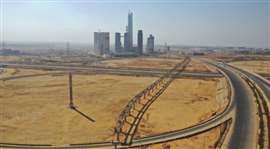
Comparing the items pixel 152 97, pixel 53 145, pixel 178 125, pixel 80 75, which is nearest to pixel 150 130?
pixel 178 125

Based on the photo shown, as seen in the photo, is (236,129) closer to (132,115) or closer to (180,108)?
(132,115)

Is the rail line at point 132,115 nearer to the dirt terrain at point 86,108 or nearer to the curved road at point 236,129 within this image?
the dirt terrain at point 86,108

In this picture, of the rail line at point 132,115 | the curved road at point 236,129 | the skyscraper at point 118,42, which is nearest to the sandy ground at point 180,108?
the rail line at point 132,115

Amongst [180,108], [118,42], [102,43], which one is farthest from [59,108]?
[118,42]

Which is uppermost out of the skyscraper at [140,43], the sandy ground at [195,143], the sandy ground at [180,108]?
the skyscraper at [140,43]

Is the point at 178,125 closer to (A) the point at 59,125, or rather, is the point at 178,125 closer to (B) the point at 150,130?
(B) the point at 150,130

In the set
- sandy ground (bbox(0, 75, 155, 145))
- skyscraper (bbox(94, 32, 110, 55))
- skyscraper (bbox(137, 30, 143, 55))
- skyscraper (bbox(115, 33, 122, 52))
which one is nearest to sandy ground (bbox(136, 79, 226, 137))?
sandy ground (bbox(0, 75, 155, 145))
